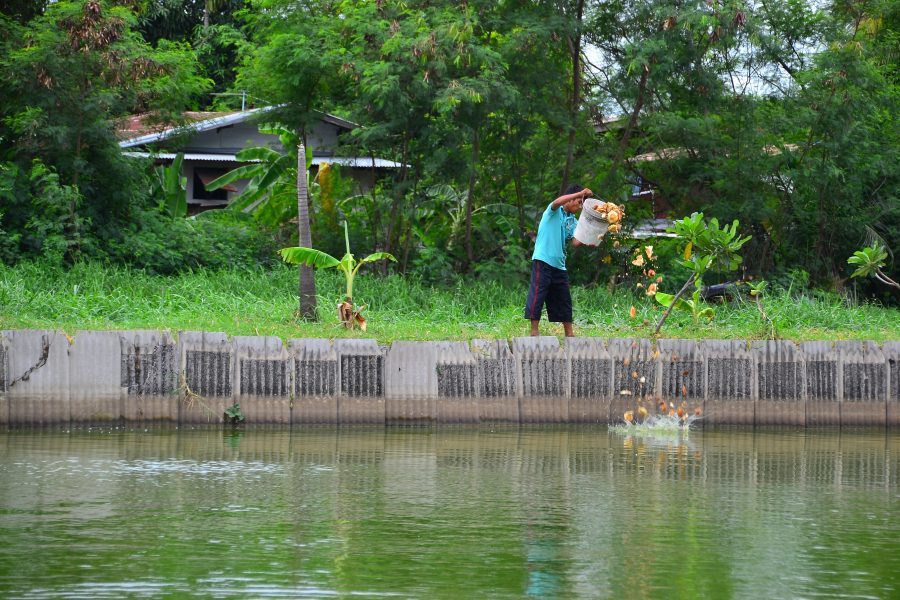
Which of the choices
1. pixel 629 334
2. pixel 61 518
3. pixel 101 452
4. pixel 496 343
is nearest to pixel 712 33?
pixel 629 334

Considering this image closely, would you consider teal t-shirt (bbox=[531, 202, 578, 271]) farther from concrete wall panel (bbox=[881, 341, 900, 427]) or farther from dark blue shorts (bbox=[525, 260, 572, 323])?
concrete wall panel (bbox=[881, 341, 900, 427])

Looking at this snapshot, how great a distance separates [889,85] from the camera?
19.7 meters

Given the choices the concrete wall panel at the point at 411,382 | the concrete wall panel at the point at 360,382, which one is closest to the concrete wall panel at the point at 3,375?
the concrete wall panel at the point at 360,382

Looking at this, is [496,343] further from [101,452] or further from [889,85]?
[889,85]

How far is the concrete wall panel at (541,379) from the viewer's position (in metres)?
11.1

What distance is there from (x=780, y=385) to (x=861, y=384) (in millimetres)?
784

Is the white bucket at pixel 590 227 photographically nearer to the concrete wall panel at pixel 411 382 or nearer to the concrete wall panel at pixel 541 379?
the concrete wall panel at pixel 541 379

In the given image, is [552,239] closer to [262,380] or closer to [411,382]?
[411,382]

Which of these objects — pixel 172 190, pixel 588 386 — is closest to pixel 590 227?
pixel 588 386

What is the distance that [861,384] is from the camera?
38.1 ft

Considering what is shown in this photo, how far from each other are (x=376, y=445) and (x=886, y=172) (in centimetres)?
1217

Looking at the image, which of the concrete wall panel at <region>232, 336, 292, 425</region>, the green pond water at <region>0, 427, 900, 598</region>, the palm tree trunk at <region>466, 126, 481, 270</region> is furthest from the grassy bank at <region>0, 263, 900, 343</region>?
the green pond water at <region>0, 427, 900, 598</region>

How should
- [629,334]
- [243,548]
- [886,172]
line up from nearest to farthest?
1. [243,548]
2. [629,334]
3. [886,172]

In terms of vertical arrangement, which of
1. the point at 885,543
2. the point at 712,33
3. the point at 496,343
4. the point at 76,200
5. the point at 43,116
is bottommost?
the point at 885,543
